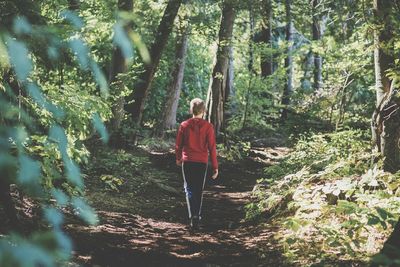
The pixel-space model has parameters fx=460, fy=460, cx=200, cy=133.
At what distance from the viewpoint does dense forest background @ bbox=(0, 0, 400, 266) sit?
136 centimetres

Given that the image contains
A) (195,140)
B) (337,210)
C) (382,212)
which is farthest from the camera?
(195,140)

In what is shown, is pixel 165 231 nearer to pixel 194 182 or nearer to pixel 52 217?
pixel 194 182

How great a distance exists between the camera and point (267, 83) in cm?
1977

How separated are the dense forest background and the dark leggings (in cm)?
98

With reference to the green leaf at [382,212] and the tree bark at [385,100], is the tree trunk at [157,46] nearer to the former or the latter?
the tree bark at [385,100]

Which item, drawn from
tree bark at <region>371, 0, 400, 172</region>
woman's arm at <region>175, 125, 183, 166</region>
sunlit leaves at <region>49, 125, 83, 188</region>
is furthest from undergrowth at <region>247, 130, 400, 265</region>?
sunlit leaves at <region>49, 125, 83, 188</region>

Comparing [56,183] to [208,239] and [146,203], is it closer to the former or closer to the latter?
[208,239]

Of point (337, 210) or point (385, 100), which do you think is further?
point (385, 100)

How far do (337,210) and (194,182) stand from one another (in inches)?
118

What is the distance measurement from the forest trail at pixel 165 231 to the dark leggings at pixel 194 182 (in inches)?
13.9

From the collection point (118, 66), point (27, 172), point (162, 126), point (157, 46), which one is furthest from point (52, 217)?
point (162, 126)

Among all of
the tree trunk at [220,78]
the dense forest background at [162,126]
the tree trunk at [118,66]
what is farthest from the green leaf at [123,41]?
the tree trunk at [220,78]

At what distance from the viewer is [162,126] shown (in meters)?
15.8

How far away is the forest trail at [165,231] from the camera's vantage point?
5.21 metres
